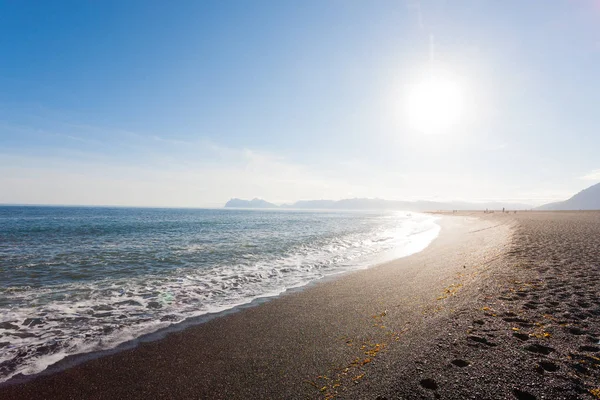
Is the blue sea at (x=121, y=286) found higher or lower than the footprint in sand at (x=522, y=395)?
lower

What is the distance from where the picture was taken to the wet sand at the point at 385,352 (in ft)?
15.1

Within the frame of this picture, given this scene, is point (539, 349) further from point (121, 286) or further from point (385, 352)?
point (121, 286)

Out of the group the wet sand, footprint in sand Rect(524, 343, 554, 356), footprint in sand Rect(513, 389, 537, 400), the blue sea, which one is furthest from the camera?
the blue sea

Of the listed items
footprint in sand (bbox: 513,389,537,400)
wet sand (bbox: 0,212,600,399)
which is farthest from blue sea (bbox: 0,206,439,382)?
footprint in sand (bbox: 513,389,537,400)

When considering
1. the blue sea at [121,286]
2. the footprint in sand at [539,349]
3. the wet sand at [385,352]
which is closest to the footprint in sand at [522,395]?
the wet sand at [385,352]

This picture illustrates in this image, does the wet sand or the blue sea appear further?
the blue sea

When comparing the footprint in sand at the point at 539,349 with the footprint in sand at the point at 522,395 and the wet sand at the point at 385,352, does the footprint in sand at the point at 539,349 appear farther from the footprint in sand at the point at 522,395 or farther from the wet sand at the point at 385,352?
the footprint in sand at the point at 522,395

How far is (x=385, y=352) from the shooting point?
5.97m

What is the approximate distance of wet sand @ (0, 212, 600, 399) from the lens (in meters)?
4.60

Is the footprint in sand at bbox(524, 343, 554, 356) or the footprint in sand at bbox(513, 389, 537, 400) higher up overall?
the footprint in sand at bbox(524, 343, 554, 356)

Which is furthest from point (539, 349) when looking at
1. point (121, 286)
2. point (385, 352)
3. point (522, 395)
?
point (121, 286)

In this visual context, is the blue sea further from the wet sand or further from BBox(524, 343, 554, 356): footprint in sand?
BBox(524, 343, 554, 356): footprint in sand

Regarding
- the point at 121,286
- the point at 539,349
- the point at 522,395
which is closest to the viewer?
the point at 522,395

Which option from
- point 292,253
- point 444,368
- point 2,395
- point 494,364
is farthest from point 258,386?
point 292,253
